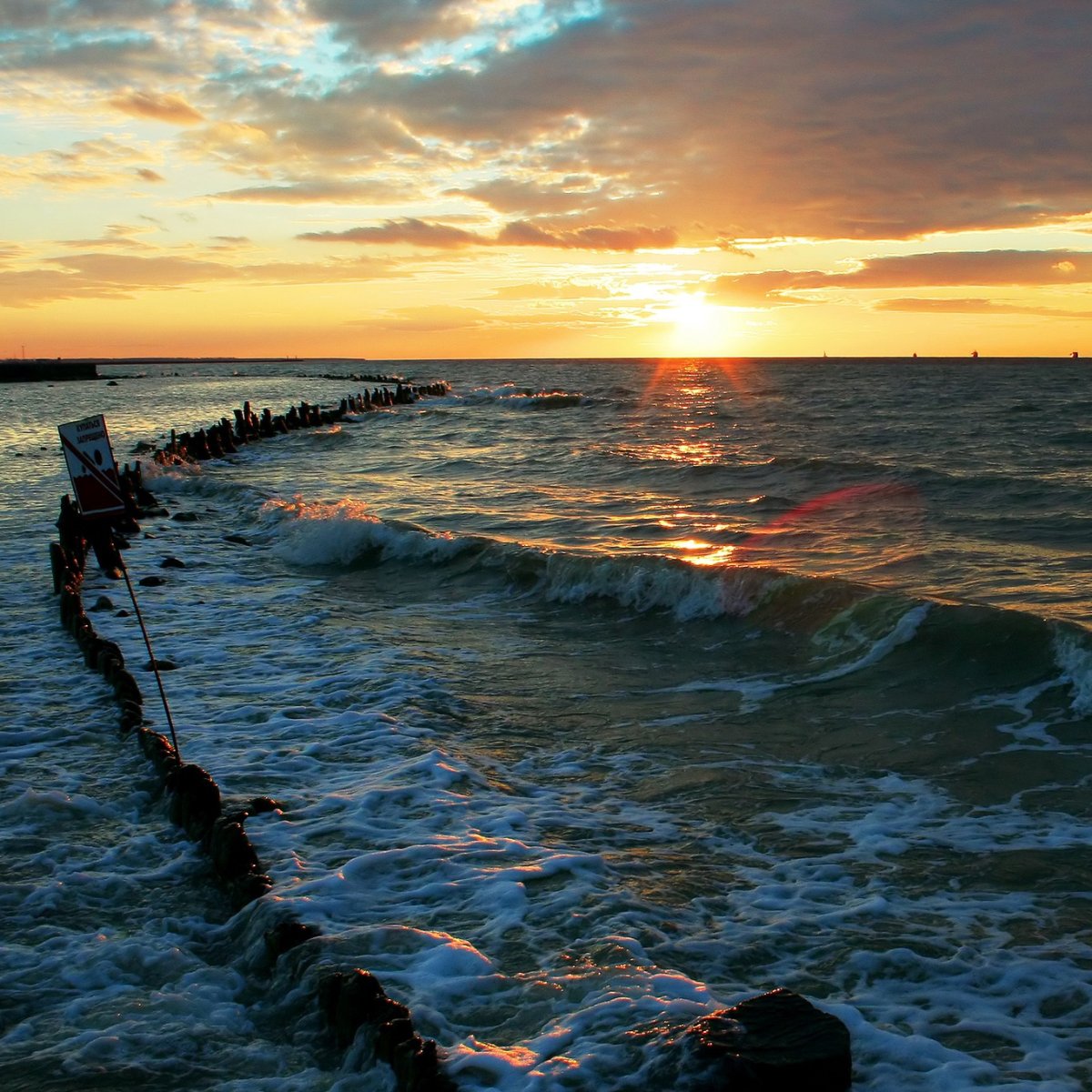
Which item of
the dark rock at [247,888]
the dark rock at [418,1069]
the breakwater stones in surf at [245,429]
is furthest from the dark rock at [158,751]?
the breakwater stones in surf at [245,429]

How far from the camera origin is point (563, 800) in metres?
7.58

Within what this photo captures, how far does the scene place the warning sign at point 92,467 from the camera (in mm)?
8094

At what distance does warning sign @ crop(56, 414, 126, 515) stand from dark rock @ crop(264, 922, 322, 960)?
4226 millimetres

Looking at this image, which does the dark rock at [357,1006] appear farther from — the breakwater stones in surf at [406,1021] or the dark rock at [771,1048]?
the dark rock at [771,1048]

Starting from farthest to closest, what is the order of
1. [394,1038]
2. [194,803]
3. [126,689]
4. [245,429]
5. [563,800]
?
[245,429]
[126,689]
[563,800]
[194,803]
[394,1038]

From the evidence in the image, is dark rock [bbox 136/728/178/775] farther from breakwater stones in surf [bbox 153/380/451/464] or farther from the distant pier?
the distant pier

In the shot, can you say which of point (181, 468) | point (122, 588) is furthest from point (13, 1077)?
point (181, 468)

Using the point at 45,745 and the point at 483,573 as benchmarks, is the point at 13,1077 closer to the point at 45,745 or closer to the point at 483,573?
the point at 45,745

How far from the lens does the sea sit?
470cm

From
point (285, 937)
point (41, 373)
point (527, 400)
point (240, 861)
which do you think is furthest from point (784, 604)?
point (41, 373)

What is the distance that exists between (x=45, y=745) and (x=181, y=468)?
79.2 feet

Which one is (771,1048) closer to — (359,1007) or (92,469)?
(359,1007)

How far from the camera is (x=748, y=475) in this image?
94.6 feet

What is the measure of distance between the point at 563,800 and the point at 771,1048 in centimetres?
378
